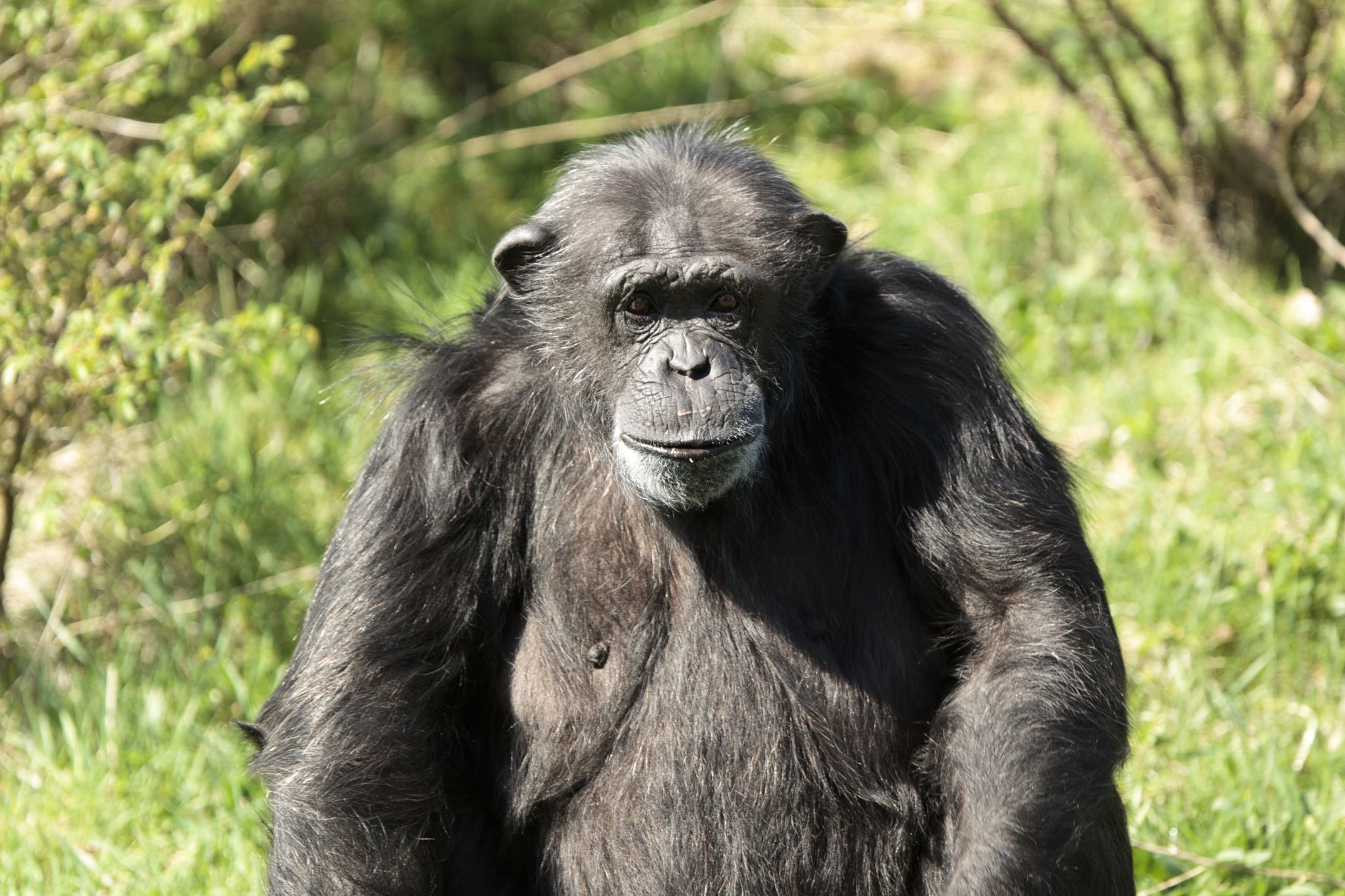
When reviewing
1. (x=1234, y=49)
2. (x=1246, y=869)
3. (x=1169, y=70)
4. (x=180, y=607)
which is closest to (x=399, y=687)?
(x=180, y=607)

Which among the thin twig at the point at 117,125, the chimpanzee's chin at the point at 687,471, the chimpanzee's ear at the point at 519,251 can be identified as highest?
the chimpanzee's ear at the point at 519,251

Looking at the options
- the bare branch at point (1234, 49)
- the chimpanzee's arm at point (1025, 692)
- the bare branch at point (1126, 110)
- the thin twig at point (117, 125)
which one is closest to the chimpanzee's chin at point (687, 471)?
the chimpanzee's arm at point (1025, 692)

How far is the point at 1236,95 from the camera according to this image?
848cm

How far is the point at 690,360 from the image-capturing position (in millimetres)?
4309

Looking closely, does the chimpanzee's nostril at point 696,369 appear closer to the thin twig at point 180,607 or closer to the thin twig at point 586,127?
the thin twig at point 180,607

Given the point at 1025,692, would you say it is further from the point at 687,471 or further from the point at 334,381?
the point at 334,381

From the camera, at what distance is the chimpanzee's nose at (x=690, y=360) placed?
4305mm

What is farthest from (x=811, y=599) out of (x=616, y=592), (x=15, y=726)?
(x=15, y=726)

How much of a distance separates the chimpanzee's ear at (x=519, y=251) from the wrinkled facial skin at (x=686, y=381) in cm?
39

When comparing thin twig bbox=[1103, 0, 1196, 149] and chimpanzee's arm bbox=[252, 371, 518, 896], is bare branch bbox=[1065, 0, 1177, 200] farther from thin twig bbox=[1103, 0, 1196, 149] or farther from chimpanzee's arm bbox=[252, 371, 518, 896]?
chimpanzee's arm bbox=[252, 371, 518, 896]

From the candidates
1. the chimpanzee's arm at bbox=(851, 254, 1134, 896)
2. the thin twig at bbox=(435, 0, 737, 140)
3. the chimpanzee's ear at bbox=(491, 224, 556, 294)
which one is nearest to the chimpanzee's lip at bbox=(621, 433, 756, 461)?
the chimpanzee's arm at bbox=(851, 254, 1134, 896)

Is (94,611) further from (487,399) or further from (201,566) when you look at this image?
(487,399)

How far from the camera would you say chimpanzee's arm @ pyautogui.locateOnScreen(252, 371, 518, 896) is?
4332 mm

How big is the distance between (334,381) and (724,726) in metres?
2.56
